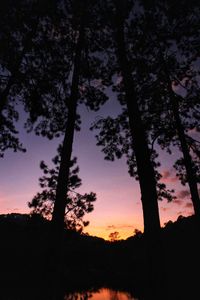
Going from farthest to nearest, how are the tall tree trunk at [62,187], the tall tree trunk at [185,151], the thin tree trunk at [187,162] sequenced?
the tall tree trunk at [185,151] → the thin tree trunk at [187,162] → the tall tree trunk at [62,187]

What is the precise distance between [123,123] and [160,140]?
2.96m

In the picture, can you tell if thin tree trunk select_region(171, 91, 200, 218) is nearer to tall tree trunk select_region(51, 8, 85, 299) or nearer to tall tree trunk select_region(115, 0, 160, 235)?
tall tree trunk select_region(51, 8, 85, 299)

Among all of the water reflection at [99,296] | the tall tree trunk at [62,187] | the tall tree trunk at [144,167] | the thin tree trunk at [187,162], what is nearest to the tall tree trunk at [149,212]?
the tall tree trunk at [144,167]

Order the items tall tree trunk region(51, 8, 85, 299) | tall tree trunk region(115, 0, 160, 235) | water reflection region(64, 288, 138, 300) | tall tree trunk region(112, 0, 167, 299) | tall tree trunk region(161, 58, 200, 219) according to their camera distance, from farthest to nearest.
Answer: water reflection region(64, 288, 138, 300) → tall tree trunk region(161, 58, 200, 219) → tall tree trunk region(51, 8, 85, 299) → tall tree trunk region(115, 0, 160, 235) → tall tree trunk region(112, 0, 167, 299)

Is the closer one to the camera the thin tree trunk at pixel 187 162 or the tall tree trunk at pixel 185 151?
the thin tree trunk at pixel 187 162

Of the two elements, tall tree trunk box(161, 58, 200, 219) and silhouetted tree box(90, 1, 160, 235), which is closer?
silhouetted tree box(90, 1, 160, 235)

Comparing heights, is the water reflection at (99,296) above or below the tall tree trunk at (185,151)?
below

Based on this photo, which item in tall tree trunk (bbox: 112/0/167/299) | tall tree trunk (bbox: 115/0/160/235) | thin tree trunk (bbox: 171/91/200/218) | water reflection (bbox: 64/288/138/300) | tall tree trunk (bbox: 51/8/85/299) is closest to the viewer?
tall tree trunk (bbox: 112/0/167/299)

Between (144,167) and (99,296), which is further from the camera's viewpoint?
(99,296)

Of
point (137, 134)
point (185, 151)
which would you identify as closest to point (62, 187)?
point (137, 134)

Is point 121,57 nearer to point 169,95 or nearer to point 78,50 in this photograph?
point 78,50

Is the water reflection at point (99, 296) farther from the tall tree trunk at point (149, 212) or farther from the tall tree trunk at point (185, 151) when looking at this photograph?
the tall tree trunk at point (149, 212)

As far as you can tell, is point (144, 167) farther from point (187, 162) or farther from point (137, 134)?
point (187, 162)

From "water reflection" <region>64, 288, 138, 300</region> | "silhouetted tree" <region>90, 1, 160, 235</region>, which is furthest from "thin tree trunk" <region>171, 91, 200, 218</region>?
"water reflection" <region>64, 288, 138, 300</region>
